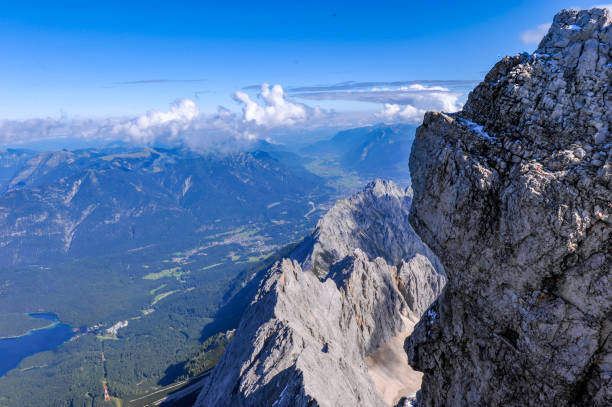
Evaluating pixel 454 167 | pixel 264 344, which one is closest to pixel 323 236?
pixel 264 344

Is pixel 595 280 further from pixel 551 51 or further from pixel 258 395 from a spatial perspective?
pixel 258 395

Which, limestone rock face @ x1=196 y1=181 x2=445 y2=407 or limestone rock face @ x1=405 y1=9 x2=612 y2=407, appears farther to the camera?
limestone rock face @ x1=196 y1=181 x2=445 y2=407

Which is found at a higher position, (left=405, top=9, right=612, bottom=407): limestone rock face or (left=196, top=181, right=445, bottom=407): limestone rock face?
(left=405, top=9, right=612, bottom=407): limestone rock face

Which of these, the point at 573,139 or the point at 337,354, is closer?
the point at 573,139

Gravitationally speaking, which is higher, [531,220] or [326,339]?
[531,220]
